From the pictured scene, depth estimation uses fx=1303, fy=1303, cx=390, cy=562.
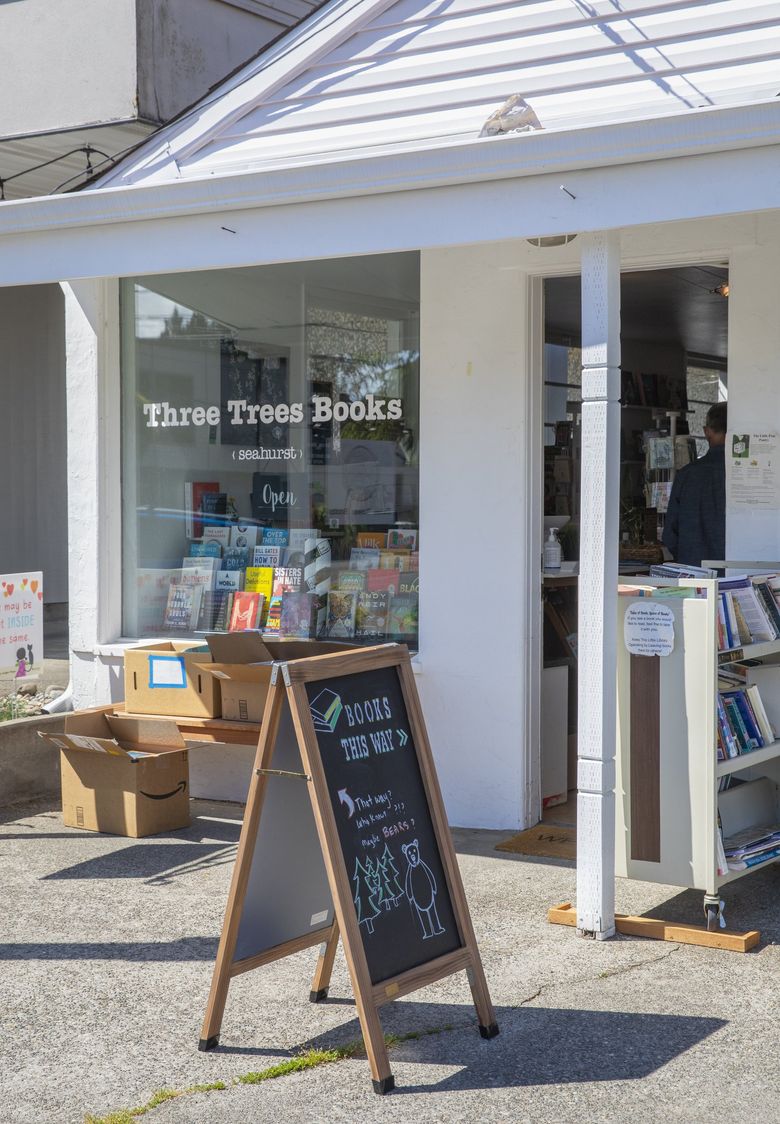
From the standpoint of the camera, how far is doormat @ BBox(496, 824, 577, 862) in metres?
6.10

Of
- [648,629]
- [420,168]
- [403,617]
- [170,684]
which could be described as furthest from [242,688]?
[420,168]


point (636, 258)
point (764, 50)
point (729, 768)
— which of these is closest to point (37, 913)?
point (729, 768)

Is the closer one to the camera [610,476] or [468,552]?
[610,476]

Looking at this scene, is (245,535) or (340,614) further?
(245,535)

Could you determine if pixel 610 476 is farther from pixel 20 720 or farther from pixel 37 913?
pixel 20 720

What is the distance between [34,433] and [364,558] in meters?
7.42

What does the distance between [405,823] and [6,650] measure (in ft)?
11.0

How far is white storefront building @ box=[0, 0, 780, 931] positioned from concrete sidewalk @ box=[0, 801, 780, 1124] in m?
0.56

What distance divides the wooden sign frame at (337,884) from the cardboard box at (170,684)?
244cm

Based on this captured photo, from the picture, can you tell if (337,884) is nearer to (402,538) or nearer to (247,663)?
(247,663)

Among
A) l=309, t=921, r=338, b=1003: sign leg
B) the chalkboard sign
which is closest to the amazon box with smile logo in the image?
l=309, t=921, r=338, b=1003: sign leg

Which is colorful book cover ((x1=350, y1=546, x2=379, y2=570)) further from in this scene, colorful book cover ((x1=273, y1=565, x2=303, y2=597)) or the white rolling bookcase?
the white rolling bookcase

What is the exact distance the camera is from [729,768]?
4.98 meters

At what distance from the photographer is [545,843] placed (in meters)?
6.27
